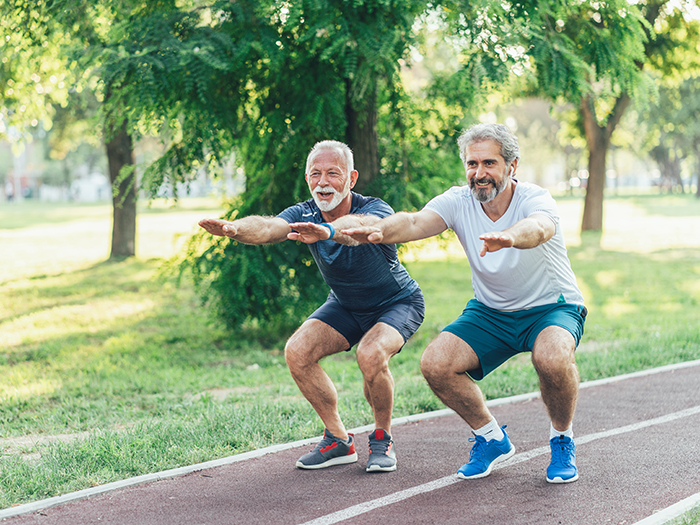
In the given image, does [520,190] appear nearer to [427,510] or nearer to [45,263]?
[427,510]

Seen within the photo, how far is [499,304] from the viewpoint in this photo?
450 cm

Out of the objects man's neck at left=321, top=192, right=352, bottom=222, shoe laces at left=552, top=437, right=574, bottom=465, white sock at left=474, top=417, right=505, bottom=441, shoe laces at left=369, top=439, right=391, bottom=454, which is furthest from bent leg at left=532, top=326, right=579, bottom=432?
man's neck at left=321, top=192, right=352, bottom=222

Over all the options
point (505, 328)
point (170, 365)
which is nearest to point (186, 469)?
point (505, 328)

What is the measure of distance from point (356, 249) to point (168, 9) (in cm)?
525

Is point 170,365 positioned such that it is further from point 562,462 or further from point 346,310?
point 562,462

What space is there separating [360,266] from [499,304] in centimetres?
91

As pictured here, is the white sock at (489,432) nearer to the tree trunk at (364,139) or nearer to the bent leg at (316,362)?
the bent leg at (316,362)

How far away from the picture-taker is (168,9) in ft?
27.6

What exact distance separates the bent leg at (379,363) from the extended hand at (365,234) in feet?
2.63

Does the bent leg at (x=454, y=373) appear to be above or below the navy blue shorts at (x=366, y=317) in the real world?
below

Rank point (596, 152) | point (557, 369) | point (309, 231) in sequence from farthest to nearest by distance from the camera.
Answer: point (596, 152) < point (557, 369) < point (309, 231)

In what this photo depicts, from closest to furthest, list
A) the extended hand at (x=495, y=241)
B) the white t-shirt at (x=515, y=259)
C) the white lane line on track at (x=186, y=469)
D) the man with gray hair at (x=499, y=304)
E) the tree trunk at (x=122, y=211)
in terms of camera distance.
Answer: the extended hand at (x=495, y=241) → the white lane line on track at (x=186, y=469) → the man with gray hair at (x=499, y=304) → the white t-shirt at (x=515, y=259) → the tree trunk at (x=122, y=211)

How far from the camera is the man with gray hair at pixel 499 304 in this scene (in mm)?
4199

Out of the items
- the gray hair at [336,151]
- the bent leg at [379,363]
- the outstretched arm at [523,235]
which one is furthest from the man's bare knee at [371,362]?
the gray hair at [336,151]
